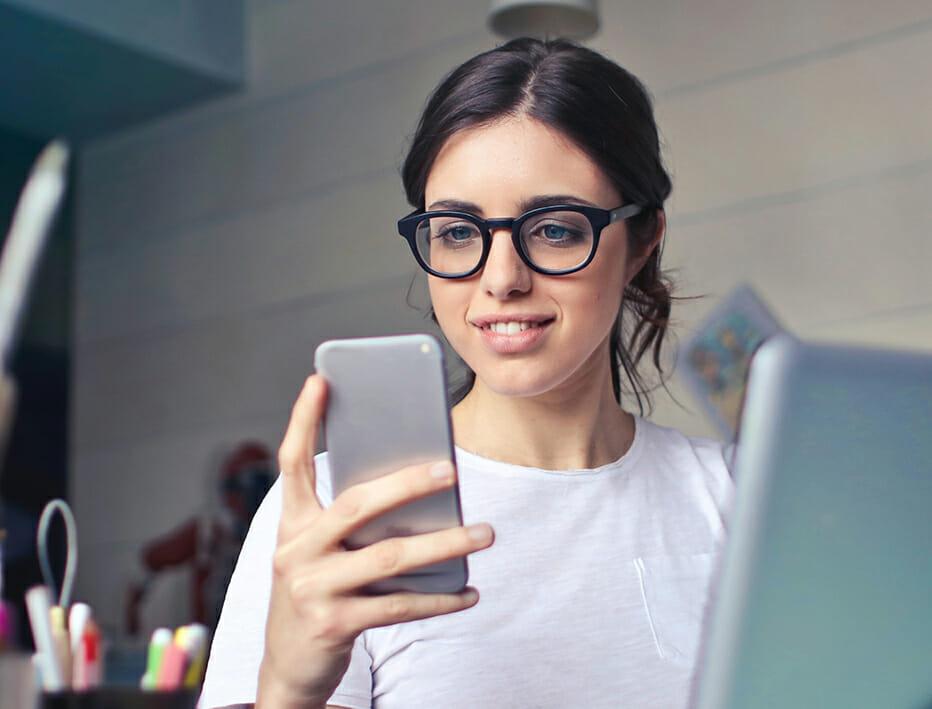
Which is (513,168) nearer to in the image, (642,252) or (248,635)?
(642,252)

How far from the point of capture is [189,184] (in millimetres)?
3496

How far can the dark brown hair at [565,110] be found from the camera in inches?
39.6

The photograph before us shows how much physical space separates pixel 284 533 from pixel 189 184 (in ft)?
9.91

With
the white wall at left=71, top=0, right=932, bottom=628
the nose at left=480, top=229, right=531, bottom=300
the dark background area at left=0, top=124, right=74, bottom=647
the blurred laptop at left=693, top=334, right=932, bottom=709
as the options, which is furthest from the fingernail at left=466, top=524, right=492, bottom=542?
the dark background area at left=0, top=124, right=74, bottom=647

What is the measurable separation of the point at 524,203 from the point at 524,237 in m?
0.03

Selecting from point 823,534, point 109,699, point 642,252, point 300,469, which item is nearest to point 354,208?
point 642,252

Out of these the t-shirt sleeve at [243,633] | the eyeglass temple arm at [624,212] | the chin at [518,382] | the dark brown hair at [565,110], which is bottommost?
the t-shirt sleeve at [243,633]

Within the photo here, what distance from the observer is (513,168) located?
96cm

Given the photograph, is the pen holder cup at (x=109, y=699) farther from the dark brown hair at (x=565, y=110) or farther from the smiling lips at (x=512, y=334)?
the dark brown hair at (x=565, y=110)

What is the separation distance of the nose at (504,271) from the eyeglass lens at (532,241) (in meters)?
0.01

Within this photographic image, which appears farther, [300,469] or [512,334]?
[512,334]

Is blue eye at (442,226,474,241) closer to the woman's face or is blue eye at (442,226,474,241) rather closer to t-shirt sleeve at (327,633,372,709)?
the woman's face

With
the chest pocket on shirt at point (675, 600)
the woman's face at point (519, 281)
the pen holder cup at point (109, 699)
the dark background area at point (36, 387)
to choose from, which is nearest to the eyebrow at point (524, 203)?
the woman's face at point (519, 281)

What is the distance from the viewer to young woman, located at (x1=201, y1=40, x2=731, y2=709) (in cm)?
90
